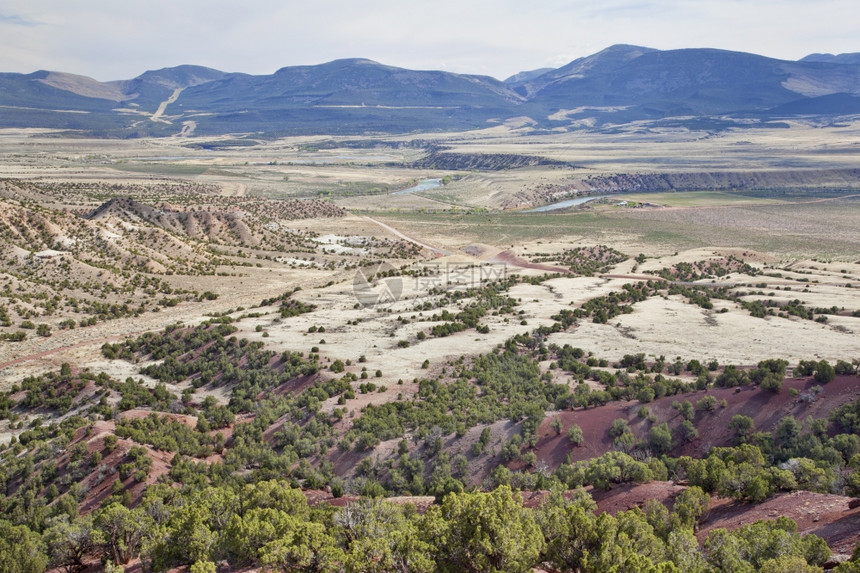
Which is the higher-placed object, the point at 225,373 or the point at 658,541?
the point at 658,541

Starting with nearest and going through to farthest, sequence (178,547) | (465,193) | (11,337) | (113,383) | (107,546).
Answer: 1. (178,547)
2. (107,546)
3. (113,383)
4. (11,337)
5. (465,193)

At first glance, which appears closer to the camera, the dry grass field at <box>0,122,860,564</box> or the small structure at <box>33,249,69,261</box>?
the dry grass field at <box>0,122,860,564</box>

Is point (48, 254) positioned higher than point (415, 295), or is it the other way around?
point (48, 254)

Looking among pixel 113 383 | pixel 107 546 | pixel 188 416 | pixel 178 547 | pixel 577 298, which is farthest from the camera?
pixel 577 298

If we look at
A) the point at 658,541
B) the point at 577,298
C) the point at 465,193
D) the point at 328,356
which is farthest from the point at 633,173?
the point at 658,541

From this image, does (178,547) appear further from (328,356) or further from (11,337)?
(11,337)

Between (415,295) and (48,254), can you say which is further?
(48,254)

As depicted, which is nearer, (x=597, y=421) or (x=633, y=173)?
(x=597, y=421)

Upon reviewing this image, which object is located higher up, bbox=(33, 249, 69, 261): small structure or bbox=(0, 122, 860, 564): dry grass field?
bbox=(33, 249, 69, 261): small structure

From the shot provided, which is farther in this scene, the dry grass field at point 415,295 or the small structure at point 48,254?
the small structure at point 48,254

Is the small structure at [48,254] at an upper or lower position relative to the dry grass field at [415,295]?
upper
